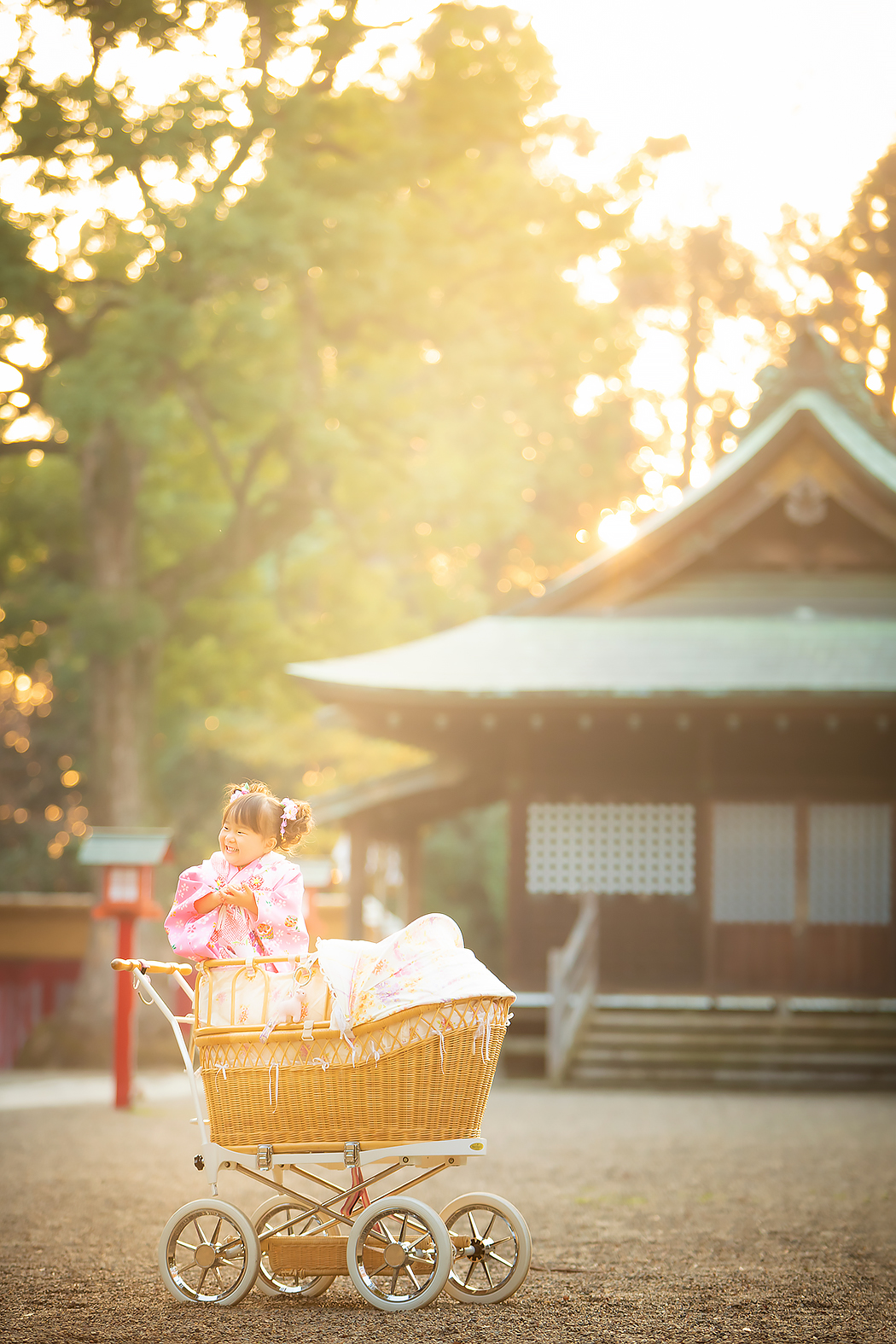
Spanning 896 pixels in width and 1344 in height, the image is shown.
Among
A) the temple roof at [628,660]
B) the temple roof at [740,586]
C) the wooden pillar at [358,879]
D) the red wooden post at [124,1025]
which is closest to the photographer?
the red wooden post at [124,1025]

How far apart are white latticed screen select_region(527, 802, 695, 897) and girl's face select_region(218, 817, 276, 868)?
10.0 metres

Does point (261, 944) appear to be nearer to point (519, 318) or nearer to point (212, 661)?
point (212, 661)

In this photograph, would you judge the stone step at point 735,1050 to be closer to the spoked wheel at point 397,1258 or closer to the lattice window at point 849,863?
the lattice window at point 849,863

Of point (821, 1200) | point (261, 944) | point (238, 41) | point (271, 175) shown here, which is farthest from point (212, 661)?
point (261, 944)

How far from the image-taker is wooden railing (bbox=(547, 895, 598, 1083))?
499 inches

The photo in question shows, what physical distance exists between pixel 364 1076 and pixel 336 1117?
0.16 m

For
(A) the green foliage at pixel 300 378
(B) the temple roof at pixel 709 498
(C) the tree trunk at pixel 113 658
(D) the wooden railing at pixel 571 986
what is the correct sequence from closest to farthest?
→ (D) the wooden railing at pixel 571 986, (B) the temple roof at pixel 709 498, (A) the green foliage at pixel 300 378, (C) the tree trunk at pixel 113 658

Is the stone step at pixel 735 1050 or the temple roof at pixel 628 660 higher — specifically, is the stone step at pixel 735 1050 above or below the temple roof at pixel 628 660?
below

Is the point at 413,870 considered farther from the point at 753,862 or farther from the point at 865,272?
the point at 865,272

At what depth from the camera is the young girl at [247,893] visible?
14.3 ft

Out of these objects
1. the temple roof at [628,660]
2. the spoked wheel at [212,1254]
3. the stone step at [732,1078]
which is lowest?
the stone step at [732,1078]

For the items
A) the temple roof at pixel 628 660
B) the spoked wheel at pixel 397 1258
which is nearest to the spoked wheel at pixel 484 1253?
the spoked wheel at pixel 397 1258

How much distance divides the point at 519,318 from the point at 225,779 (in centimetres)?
1064

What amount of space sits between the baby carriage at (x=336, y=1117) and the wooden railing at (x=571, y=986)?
27.5 ft
